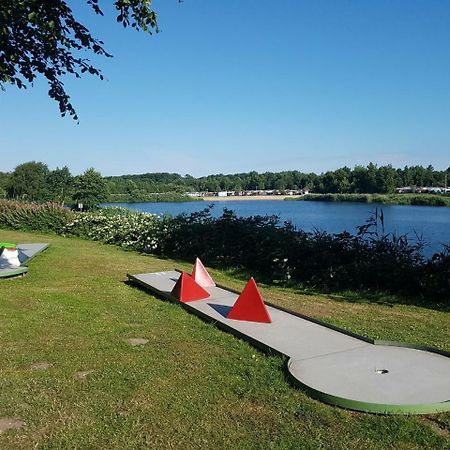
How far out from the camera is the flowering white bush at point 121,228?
51.3ft

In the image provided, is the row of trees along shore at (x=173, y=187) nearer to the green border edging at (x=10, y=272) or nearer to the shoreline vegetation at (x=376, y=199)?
the shoreline vegetation at (x=376, y=199)

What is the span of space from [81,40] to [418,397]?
617cm

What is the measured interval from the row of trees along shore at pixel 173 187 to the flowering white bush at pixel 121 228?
61.0ft

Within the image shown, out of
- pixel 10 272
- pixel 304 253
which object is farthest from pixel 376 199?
pixel 10 272

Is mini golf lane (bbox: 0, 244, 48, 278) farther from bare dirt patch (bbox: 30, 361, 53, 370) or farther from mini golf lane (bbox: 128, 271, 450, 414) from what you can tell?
bare dirt patch (bbox: 30, 361, 53, 370)

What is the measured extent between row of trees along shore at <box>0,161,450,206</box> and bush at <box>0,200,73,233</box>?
14.7 metres

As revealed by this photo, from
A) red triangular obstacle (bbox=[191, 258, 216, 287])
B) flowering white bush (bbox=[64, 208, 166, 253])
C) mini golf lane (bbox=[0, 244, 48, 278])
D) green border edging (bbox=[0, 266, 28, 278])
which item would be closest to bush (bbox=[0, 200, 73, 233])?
flowering white bush (bbox=[64, 208, 166, 253])

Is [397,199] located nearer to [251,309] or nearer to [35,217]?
[35,217]

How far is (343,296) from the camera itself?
8641 millimetres

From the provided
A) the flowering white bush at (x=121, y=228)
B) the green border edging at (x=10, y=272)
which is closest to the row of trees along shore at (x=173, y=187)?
the flowering white bush at (x=121, y=228)

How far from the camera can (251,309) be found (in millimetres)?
6242

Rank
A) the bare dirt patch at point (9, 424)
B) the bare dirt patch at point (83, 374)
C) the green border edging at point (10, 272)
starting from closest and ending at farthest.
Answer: the bare dirt patch at point (9, 424) < the bare dirt patch at point (83, 374) < the green border edging at point (10, 272)

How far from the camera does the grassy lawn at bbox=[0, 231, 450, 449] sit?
3.24 metres

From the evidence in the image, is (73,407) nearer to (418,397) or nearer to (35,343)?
(35,343)
